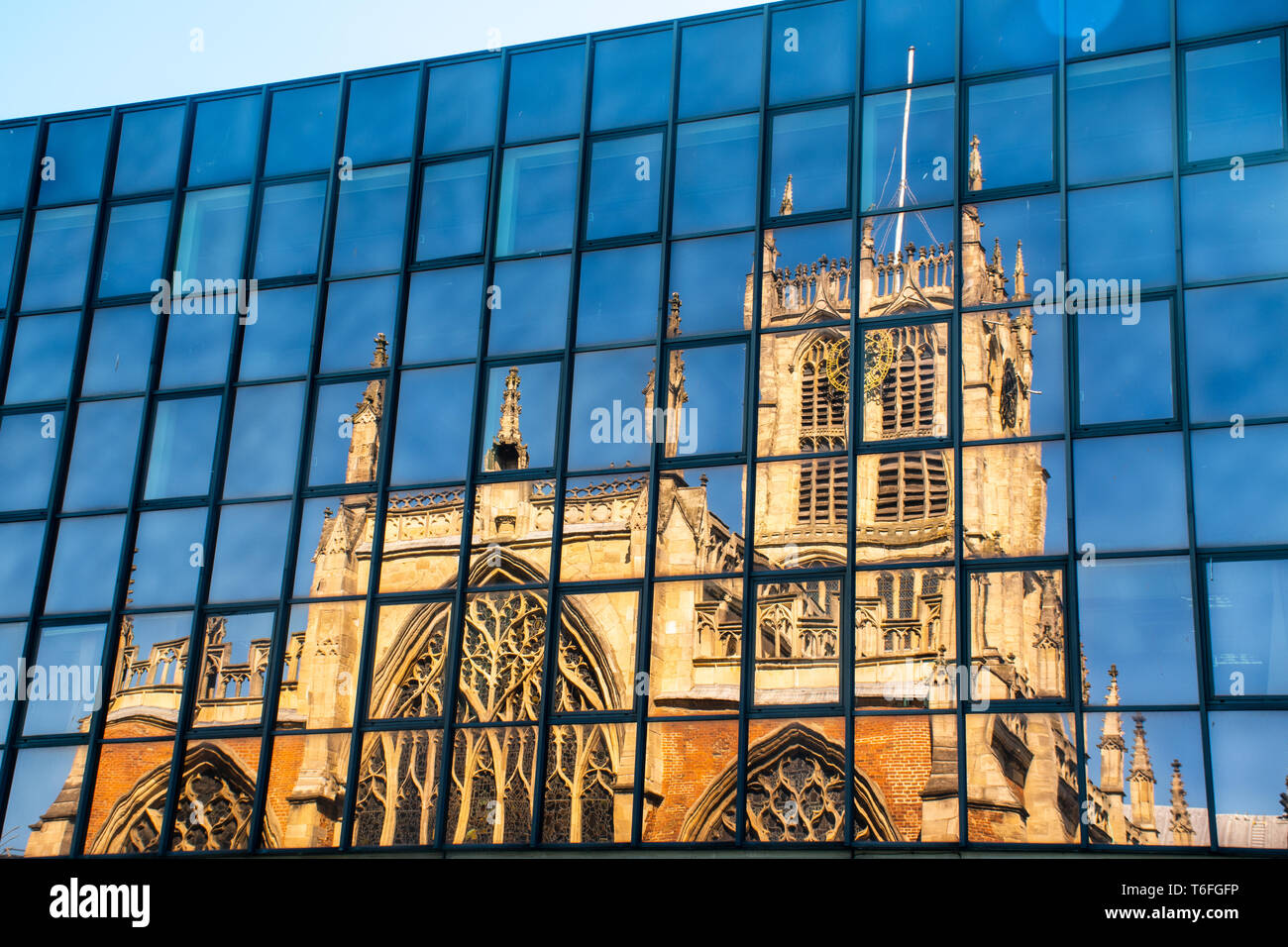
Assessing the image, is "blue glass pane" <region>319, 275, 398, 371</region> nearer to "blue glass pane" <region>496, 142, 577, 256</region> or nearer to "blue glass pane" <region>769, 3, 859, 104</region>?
"blue glass pane" <region>496, 142, 577, 256</region>

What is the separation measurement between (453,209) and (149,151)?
17.7ft

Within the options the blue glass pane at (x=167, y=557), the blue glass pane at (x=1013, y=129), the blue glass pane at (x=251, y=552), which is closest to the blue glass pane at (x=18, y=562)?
the blue glass pane at (x=167, y=557)

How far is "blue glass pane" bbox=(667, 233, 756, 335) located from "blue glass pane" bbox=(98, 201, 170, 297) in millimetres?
8164

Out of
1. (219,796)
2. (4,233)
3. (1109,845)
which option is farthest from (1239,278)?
(4,233)

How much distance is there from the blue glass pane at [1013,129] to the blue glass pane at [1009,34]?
302 mm

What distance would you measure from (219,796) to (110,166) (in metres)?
10.2

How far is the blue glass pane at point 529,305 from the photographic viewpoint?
70.7 ft

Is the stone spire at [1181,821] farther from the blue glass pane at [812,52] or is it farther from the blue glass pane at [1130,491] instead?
the blue glass pane at [812,52]

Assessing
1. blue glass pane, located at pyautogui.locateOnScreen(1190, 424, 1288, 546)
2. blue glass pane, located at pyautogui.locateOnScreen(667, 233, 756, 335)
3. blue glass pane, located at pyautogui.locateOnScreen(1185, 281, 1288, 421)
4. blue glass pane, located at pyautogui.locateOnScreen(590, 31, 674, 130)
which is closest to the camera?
blue glass pane, located at pyautogui.locateOnScreen(1190, 424, 1288, 546)

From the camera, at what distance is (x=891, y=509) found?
66.3ft

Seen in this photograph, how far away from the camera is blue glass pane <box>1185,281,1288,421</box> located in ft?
60.7

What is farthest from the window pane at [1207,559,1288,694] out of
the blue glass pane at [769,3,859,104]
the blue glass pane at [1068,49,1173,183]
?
the blue glass pane at [769,3,859,104]
